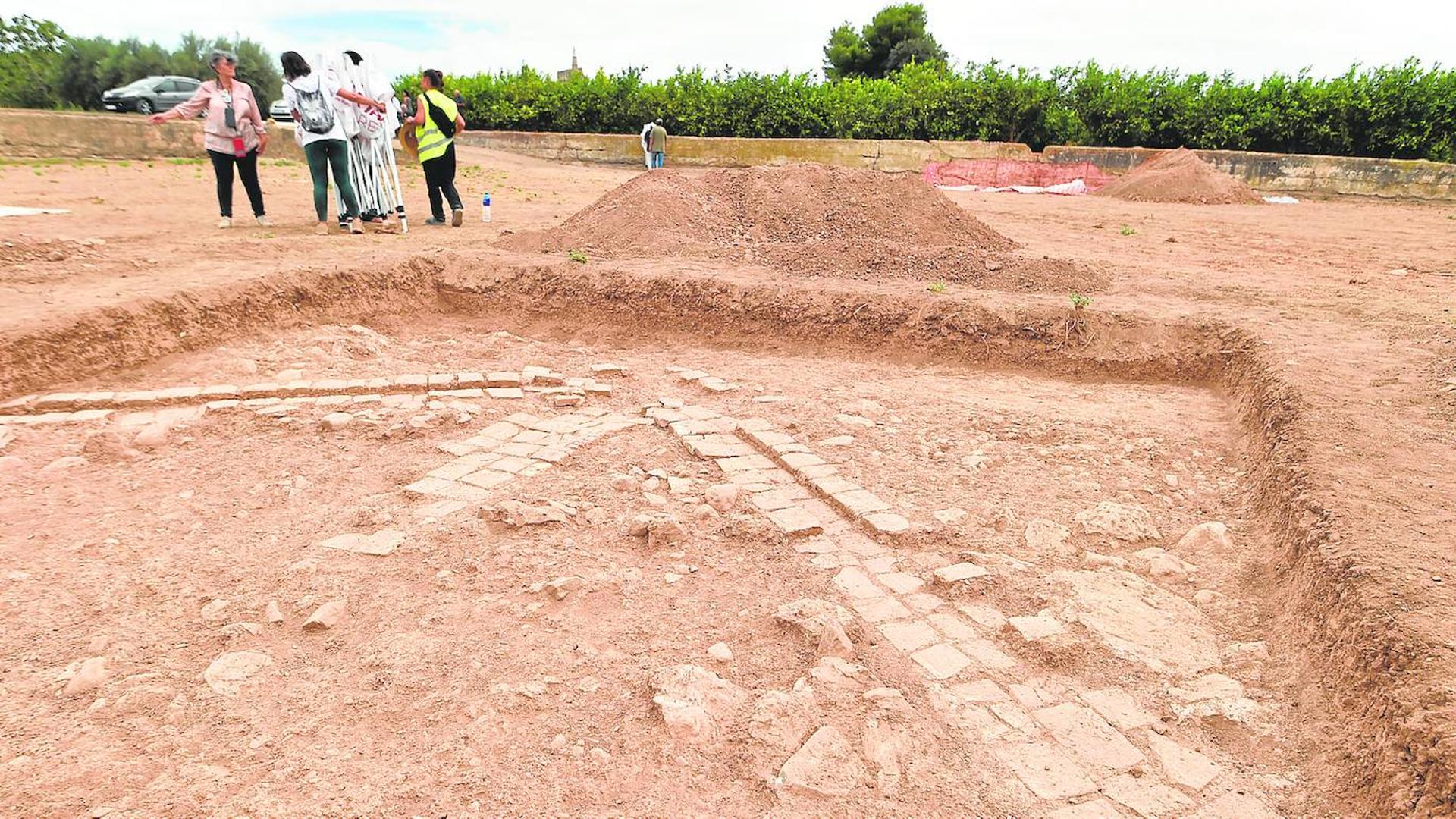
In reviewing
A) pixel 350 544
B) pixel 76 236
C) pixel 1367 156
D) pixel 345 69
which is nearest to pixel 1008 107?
pixel 1367 156

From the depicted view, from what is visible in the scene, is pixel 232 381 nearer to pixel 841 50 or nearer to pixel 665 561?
pixel 665 561

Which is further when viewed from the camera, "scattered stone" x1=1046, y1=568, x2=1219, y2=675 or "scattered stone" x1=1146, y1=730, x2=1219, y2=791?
"scattered stone" x1=1046, y1=568, x2=1219, y2=675

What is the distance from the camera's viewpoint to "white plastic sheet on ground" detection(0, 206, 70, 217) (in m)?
8.76

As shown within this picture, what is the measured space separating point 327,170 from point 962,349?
6596mm

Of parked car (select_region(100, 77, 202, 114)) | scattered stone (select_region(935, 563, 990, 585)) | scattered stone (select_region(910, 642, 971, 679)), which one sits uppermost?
parked car (select_region(100, 77, 202, 114))

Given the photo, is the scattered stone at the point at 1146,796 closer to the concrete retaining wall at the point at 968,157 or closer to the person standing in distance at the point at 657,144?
the person standing in distance at the point at 657,144

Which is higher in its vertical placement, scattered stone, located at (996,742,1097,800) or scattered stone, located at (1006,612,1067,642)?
scattered stone, located at (1006,612,1067,642)

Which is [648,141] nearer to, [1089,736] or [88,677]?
[88,677]

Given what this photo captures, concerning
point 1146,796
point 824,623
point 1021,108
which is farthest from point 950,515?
point 1021,108

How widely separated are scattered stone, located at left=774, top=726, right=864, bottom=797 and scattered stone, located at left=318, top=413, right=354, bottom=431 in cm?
329

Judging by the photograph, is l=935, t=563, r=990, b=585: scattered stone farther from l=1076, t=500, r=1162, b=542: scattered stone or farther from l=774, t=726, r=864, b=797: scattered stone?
l=774, t=726, r=864, b=797: scattered stone

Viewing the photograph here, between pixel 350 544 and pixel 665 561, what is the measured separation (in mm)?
1276

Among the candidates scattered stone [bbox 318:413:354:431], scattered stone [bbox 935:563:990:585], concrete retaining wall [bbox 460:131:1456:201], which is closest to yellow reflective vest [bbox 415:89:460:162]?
scattered stone [bbox 318:413:354:431]

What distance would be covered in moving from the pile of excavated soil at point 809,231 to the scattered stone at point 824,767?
5.39 meters
